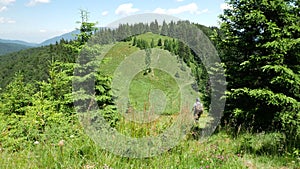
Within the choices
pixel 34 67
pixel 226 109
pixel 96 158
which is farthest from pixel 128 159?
pixel 34 67

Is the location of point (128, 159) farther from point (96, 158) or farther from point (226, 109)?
point (226, 109)

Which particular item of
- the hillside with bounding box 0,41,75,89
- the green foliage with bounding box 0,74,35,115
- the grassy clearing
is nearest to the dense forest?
the grassy clearing

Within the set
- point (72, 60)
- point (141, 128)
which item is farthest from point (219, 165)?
point (72, 60)

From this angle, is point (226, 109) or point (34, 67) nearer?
point (226, 109)

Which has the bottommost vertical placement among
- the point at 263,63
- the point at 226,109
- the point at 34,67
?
the point at 34,67

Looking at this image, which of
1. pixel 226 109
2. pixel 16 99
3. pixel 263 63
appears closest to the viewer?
pixel 263 63

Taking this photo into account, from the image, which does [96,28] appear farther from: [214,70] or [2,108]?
[2,108]

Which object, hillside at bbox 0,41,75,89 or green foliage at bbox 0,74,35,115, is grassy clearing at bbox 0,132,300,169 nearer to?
green foliage at bbox 0,74,35,115

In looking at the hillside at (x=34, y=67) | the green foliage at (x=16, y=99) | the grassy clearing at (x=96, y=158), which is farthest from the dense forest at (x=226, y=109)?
the hillside at (x=34, y=67)

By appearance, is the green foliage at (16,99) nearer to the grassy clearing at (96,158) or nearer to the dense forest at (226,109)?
the dense forest at (226,109)

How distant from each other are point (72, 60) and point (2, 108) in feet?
43.8

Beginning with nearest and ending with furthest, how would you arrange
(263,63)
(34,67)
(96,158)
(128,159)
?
(96,158)
(128,159)
(263,63)
(34,67)

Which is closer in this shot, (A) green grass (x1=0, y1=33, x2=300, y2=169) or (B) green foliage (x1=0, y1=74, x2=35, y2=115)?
(A) green grass (x1=0, y1=33, x2=300, y2=169)

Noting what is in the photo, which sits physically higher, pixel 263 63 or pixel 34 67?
pixel 263 63
